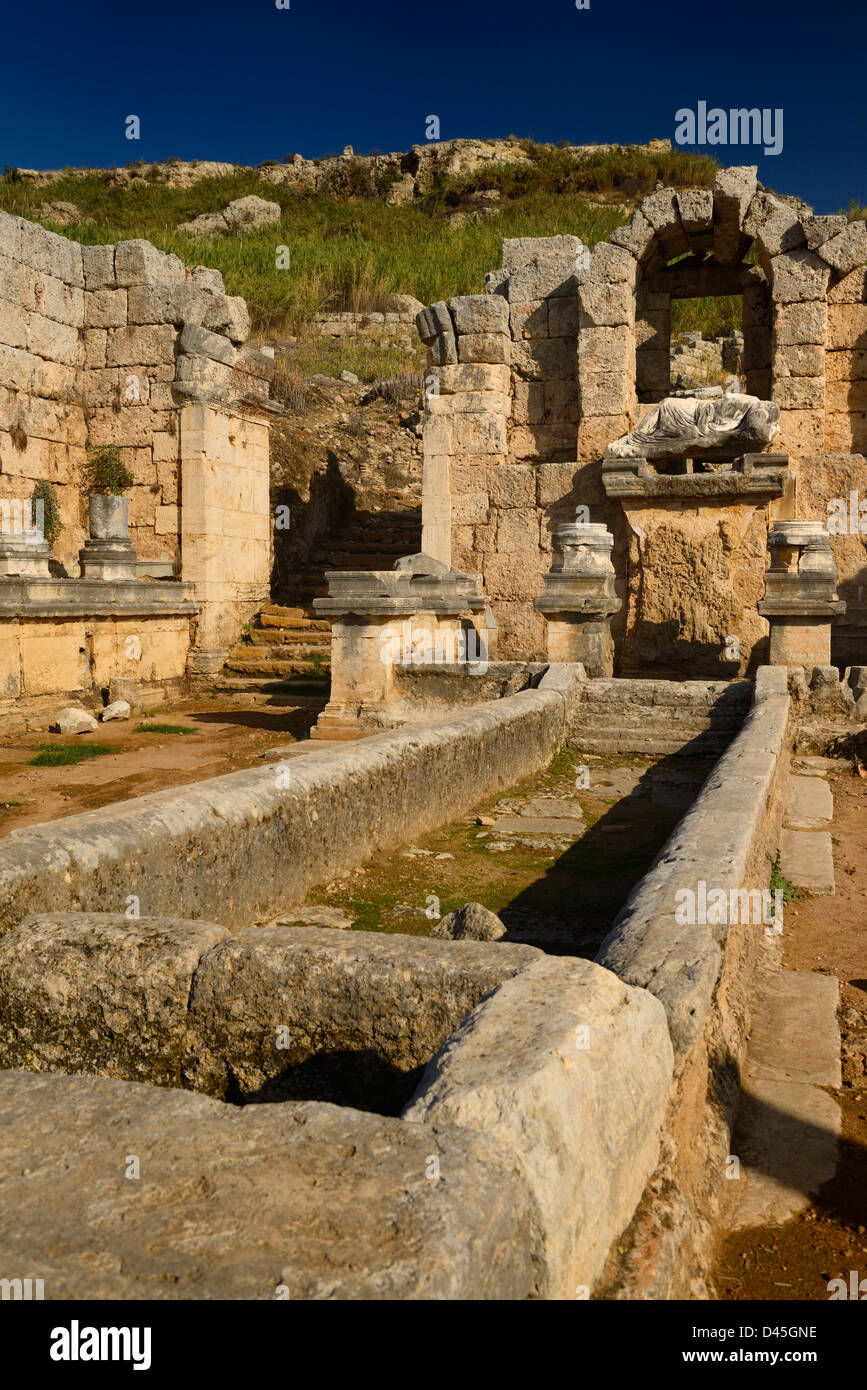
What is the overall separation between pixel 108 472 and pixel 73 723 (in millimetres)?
4284

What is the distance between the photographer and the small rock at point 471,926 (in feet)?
12.3

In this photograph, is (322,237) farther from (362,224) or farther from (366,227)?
(362,224)

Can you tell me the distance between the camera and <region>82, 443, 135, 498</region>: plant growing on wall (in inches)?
502

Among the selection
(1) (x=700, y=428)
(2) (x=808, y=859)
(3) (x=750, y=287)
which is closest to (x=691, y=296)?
(3) (x=750, y=287)

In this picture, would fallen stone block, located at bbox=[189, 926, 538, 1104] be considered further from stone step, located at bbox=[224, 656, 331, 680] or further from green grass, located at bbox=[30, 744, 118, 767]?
stone step, located at bbox=[224, 656, 331, 680]

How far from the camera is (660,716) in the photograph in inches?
328

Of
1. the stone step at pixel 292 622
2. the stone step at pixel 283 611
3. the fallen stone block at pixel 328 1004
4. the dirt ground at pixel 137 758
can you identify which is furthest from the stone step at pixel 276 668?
the fallen stone block at pixel 328 1004

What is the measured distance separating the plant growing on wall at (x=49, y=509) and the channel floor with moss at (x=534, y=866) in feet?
25.6

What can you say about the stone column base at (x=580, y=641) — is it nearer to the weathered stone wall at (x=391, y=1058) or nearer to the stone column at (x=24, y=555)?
the stone column at (x=24, y=555)

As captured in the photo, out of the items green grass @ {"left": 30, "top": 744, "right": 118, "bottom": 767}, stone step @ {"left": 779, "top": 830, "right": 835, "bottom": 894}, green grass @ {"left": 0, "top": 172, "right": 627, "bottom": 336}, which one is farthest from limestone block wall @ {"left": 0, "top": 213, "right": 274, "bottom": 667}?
stone step @ {"left": 779, "top": 830, "right": 835, "bottom": 894}

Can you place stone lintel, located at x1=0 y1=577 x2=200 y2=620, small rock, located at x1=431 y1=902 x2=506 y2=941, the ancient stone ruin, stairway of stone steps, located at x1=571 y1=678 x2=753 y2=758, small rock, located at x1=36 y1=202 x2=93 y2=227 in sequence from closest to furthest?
the ancient stone ruin, small rock, located at x1=431 y1=902 x2=506 y2=941, stairway of stone steps, located at x1=571 y1=678 x2=753 y2=758, stone lintel, located at x1=0 y1=577 x2=200 y2=620, small rock, located at x1=36 y1=202 x2=93 y2=227

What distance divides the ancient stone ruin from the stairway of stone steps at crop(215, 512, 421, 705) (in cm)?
40

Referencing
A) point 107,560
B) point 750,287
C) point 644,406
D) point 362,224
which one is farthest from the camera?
point 362,224

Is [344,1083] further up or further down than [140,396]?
further down
